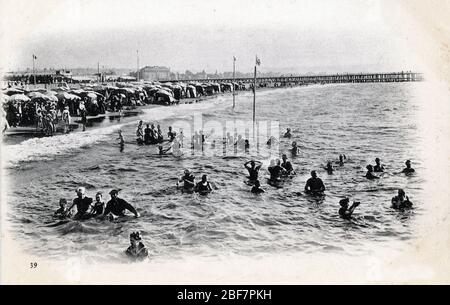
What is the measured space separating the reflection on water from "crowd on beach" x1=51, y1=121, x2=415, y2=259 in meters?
0.23

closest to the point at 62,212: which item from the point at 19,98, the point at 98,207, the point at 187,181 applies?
the point at 98,207

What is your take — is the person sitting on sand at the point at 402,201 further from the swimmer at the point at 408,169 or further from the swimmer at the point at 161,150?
the swimmer at the point at 161,150

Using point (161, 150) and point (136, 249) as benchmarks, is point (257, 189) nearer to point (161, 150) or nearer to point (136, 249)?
point (136, 249)

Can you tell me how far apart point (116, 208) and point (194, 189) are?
275 centimetres

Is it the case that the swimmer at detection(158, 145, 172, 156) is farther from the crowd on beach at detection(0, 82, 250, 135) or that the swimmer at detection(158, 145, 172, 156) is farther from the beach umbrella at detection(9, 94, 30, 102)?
the beach umbrella at detection(9, 94, 30, 102)

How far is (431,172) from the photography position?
34.2 ft

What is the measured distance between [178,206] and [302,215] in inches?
131

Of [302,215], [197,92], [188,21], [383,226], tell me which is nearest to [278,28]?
[188,21]

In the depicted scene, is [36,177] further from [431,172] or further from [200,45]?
[431,172]

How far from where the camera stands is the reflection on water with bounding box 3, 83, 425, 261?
29.9ft

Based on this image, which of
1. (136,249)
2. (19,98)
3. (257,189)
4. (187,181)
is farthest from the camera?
(19,98)

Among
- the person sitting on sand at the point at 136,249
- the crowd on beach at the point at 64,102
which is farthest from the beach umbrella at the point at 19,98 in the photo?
the person sitting on sand at the point at 136,249

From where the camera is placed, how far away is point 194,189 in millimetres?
12391

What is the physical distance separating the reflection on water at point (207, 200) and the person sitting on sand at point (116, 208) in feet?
1.10
